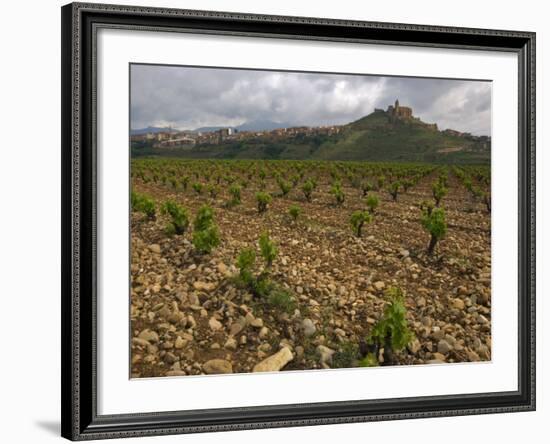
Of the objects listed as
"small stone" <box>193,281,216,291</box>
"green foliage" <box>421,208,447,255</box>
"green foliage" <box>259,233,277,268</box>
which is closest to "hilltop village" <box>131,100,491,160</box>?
"green foliage" <box>421,208,447,255</box>

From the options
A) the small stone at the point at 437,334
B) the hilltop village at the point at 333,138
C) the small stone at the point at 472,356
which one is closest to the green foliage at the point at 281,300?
the hilltop village at the point at 333,138

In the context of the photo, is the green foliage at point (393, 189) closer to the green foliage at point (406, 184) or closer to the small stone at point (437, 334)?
the green foliage at point (406, 184)

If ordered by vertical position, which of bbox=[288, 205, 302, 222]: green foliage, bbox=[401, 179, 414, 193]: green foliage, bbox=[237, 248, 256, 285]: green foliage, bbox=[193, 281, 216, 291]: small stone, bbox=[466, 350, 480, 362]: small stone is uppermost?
bbox=[401, 179, 414, 193]: green foliage

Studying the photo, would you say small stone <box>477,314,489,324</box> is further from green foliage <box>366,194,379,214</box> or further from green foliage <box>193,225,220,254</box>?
green foliage <box>193,225,220,254</box>

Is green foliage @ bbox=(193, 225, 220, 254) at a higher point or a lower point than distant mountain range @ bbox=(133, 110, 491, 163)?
lower

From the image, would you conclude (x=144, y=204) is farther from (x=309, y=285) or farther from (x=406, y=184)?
(x=406, y=184)

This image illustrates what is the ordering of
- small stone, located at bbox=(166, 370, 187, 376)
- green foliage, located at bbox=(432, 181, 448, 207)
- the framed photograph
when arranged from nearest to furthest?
the framed photograph → small stone, located at bbox=(166, 370, 187, 376) → green foliage, located at bbox=(432, 181, 448, 207)

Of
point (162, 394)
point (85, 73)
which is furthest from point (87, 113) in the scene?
point (162, 394)

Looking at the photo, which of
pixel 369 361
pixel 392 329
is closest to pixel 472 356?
pixel 392 329

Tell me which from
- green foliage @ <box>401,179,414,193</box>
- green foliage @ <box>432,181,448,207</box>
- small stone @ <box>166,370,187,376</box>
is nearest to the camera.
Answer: small stone @ <box>166,370,187,376</box>
